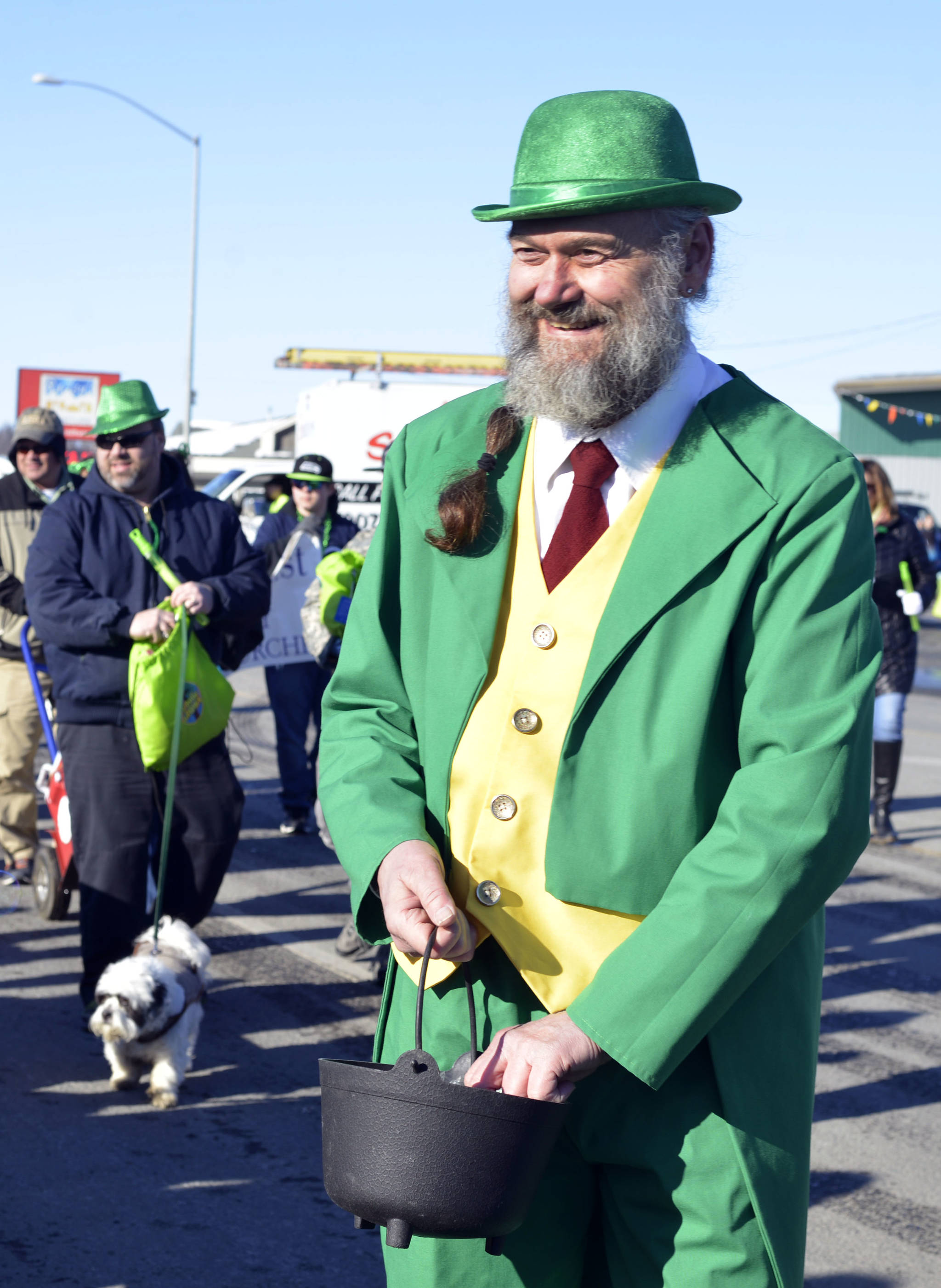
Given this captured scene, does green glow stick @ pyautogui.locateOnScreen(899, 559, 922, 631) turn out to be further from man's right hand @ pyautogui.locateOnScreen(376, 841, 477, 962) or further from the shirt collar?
man's right hand @ pyautogui.locateOnScreen(376, 841, 477, 962)

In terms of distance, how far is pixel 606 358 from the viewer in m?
2.04

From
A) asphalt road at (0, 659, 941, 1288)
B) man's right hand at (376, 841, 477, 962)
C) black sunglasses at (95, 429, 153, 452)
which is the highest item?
black sunglasses at (95, 429, 153, 452)

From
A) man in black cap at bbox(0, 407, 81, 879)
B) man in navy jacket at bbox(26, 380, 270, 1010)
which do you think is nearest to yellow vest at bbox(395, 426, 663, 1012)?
man in navy jacket at bbox(26, 380, 270, 1010)

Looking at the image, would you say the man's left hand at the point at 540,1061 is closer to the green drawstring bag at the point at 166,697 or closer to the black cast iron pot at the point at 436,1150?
the black cast iron pot at the point at 436,1150

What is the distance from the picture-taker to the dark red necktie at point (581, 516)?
2066 mm

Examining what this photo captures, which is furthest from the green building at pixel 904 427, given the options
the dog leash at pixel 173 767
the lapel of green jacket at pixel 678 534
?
the lapel of green jacket at pixel 678 534

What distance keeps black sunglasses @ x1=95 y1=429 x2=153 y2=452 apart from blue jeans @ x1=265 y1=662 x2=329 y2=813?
3602 millimetres

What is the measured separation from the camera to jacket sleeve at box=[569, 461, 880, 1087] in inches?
71.2

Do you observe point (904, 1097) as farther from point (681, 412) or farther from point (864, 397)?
point (864, 397)

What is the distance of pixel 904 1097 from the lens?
16.3 ft

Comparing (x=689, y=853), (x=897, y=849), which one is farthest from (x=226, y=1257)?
(x=897, y=849)

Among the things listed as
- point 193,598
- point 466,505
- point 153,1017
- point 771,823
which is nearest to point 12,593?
point 193,598

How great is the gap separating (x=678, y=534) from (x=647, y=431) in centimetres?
21

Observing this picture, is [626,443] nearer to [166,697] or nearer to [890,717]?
[166,697]
